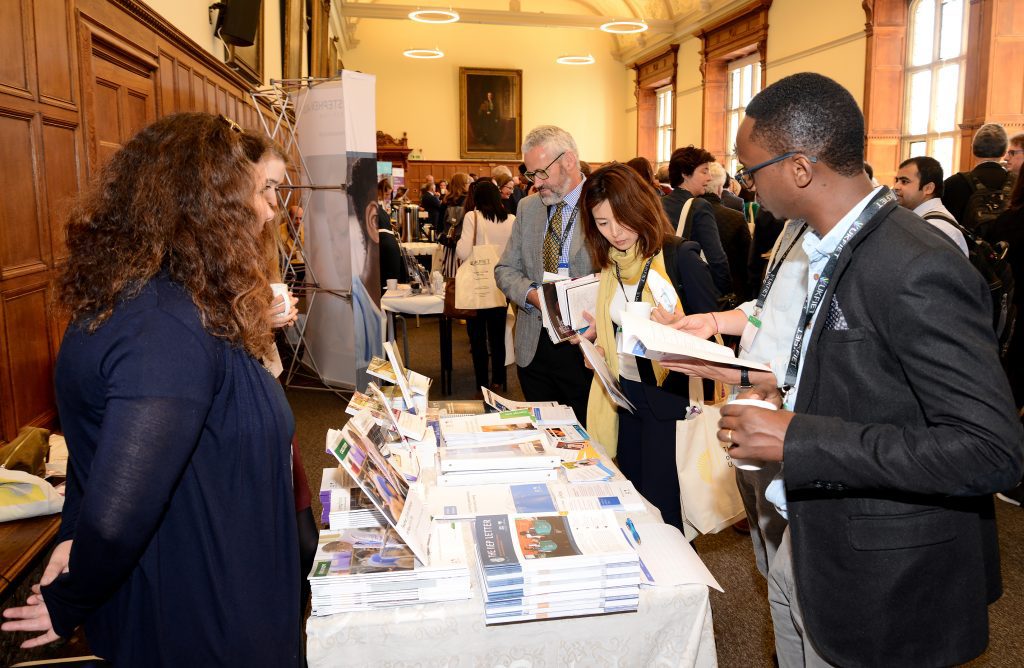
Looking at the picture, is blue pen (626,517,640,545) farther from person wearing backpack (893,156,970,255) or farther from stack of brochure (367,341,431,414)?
person wearing backpack (893,156,970,255)

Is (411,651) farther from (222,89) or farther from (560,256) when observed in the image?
(222,89)

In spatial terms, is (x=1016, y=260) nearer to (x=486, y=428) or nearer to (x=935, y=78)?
(x=486, y=428)

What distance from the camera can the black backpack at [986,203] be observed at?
14.6 feet

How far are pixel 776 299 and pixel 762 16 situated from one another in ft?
36.6

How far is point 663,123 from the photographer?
16.6 meters

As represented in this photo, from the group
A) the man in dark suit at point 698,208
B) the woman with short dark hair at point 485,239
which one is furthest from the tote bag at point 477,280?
the man in dark suit at point 698,208

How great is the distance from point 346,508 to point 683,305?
1294 millimetres

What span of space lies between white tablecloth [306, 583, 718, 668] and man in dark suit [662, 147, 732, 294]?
286cm

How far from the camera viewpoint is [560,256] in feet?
9.97

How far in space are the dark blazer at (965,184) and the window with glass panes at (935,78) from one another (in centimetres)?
354

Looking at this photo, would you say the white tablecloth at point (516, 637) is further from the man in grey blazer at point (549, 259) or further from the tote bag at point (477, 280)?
the tote bag at point (477, 280)

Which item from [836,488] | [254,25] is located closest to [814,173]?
[836,488]

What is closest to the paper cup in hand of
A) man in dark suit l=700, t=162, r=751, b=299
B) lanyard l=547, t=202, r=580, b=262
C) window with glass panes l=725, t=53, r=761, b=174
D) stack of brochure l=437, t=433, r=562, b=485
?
stack of brochure l=437, t=433, r=562, b=485

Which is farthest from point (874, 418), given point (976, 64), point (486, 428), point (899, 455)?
point (976, 64)
